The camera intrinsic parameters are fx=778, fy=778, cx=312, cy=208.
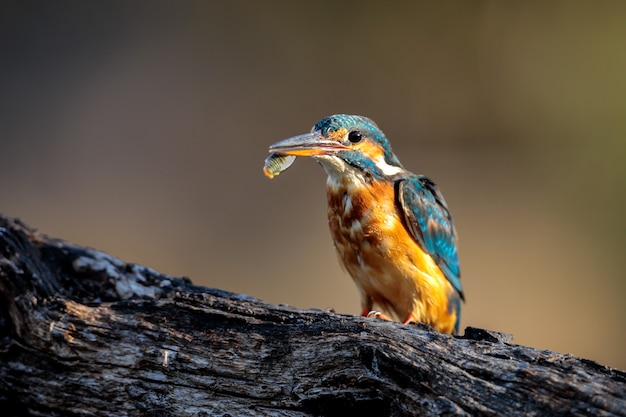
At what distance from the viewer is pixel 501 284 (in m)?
4.22

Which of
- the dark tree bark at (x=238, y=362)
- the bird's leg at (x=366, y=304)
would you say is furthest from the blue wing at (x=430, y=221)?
the dark tree bark at (x=238, y=362)

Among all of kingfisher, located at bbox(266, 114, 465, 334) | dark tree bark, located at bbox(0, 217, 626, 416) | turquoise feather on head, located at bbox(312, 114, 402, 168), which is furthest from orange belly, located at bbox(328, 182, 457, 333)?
dark tree bark, located at bbox(0, 217, 626, 416)

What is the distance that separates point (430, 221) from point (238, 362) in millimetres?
852

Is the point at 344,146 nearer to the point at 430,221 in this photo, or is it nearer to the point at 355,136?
the point at 355,136

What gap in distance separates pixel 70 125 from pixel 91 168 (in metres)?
0.31

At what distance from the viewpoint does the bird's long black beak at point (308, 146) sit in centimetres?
200

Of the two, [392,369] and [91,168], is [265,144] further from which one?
[392,369]

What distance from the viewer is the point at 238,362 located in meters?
1.60

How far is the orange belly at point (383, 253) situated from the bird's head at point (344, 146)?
6 centimetres

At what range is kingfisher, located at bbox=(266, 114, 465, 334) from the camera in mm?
2121

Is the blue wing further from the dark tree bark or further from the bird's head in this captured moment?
the dark tree bark

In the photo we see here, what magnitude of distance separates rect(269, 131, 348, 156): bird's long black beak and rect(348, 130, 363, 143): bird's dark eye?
1.2 inches

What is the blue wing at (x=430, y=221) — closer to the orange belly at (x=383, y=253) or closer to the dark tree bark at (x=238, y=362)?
the orange belly at (x=383, y=253)

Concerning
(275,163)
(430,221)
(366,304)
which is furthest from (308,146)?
(366,304)
